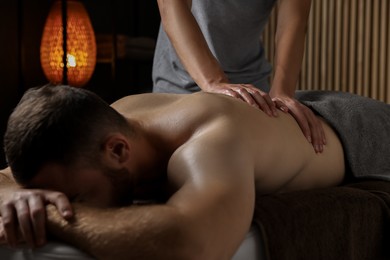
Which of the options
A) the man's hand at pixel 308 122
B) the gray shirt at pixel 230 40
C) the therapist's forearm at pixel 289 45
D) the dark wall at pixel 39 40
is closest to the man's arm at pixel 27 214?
the man's hand at pixel 308 122

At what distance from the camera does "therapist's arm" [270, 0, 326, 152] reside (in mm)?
1689

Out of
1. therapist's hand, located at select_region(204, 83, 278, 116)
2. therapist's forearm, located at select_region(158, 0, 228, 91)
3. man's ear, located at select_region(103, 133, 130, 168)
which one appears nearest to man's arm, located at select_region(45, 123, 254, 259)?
man's ear, located at select_region(103, 133, 130, 168)

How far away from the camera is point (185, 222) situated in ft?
3.46

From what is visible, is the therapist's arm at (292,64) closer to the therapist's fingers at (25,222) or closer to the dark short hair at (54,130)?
the dark short hair at (54,130)

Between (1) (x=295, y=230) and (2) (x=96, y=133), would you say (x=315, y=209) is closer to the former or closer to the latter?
(1) (x=295, y=230)

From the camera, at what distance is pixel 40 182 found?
1207 millimetres

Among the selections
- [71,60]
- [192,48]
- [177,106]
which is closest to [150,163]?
[177,106]

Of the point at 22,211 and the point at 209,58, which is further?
the point at 209,58

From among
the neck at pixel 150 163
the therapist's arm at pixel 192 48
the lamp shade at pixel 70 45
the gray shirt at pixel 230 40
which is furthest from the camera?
the lamp shade at pixel 70 45

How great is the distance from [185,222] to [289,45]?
3.84ft

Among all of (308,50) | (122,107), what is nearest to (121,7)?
(308,50)

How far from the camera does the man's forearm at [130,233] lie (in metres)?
1.02

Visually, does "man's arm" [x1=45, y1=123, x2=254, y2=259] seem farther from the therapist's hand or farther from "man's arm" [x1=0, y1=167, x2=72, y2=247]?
the therapist's hand

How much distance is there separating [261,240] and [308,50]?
8.94 ft
